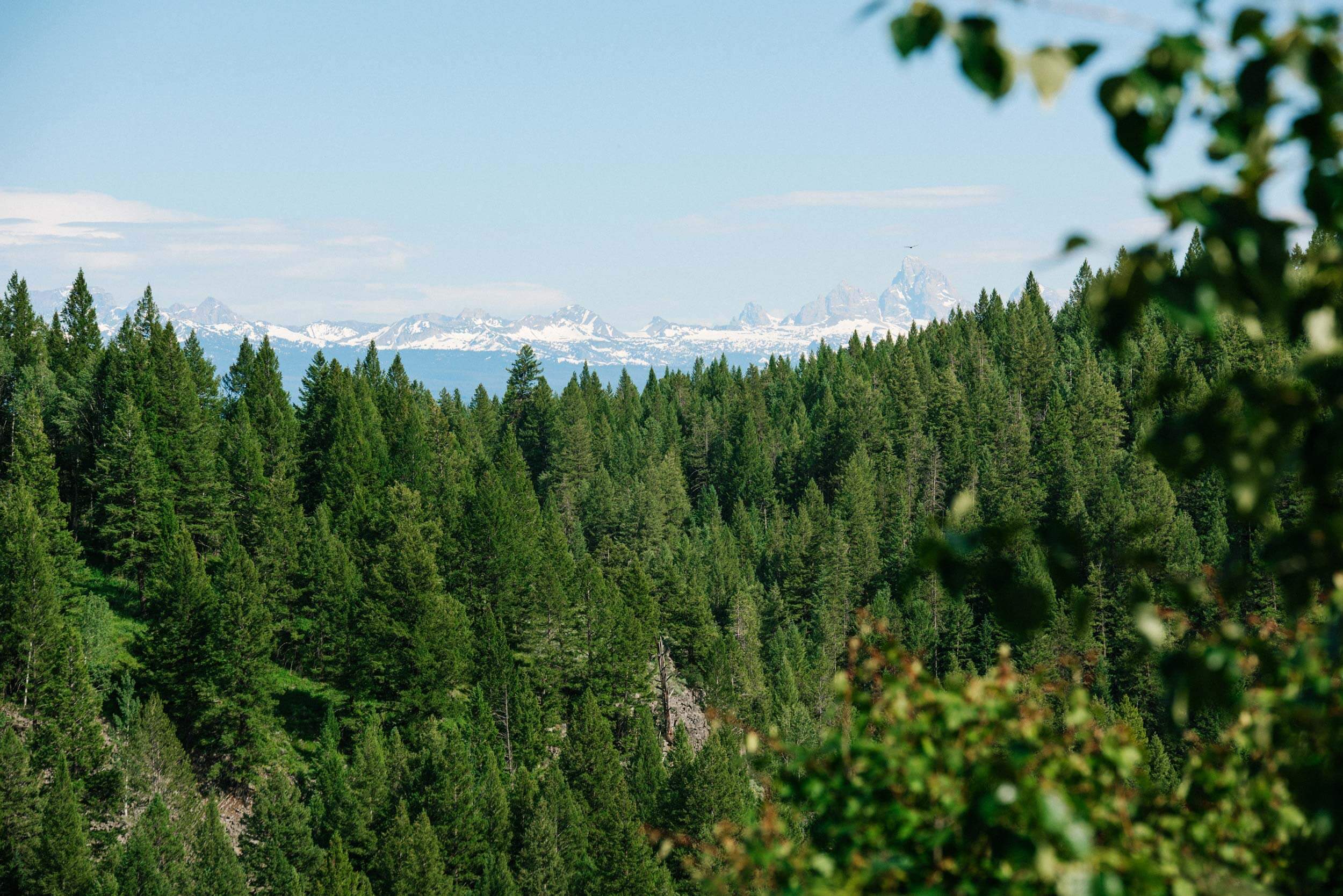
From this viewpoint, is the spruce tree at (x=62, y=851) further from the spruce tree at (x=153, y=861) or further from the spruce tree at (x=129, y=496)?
the spruce tree at (x=129, y=496)

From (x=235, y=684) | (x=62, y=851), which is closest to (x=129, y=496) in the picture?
(x=235, y=684)

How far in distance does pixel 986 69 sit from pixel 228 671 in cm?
4284

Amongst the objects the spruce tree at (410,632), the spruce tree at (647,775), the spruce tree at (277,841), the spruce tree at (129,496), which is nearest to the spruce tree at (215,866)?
Answer: the spruce tree at (277,841)

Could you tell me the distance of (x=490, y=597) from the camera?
56.7 metres

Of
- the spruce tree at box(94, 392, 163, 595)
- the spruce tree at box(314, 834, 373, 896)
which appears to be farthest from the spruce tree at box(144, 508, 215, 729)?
the spruce tree at box(314, 834, 373, 896)

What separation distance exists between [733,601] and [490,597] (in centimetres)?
1776

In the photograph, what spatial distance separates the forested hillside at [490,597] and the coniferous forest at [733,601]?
164mm

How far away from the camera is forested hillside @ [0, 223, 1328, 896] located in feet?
103

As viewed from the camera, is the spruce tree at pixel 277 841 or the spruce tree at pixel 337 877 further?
the spruce tree at pixel 277 841

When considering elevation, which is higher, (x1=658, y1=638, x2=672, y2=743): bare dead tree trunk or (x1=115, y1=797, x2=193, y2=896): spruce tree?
(x1=658, y1=638, x2=672, y2=743): bare dead tree trunk

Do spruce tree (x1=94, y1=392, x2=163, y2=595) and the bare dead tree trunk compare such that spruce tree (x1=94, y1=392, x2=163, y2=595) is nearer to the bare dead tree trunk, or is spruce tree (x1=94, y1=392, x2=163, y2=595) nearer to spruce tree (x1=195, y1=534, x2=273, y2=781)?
spruce tree (x1=195, y1=534, x2=273, y2=781)

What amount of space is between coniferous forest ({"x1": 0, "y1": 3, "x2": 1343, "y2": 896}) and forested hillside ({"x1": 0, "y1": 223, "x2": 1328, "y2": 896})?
0.16 metres

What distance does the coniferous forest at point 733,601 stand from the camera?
108 inches

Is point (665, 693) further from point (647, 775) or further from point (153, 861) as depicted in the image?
point (153, 861)
